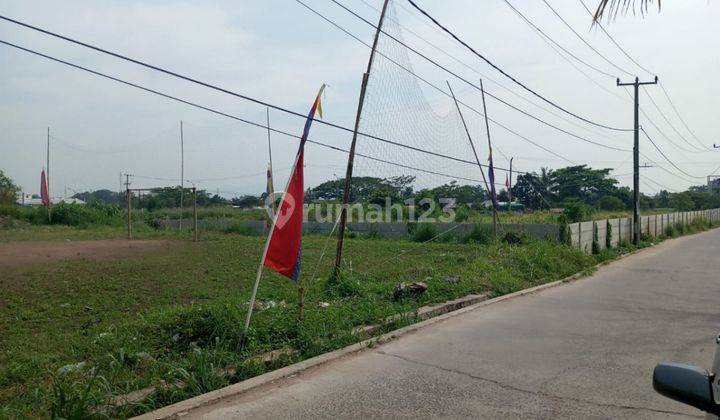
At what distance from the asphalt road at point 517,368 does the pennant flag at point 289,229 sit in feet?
3.95

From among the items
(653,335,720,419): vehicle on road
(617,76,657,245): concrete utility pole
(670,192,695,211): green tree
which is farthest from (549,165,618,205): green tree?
(653,335,720,419): vehicle on road

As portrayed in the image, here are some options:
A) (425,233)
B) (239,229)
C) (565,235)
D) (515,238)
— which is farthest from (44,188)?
(565,235)

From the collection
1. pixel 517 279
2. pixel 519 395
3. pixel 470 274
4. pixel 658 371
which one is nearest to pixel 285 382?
pixel 519 395

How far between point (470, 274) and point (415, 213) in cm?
1094

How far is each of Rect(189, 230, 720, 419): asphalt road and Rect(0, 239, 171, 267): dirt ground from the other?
959 centimetres

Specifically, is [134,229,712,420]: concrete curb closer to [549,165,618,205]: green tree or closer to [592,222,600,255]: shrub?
[592,222,600,255]: shrub

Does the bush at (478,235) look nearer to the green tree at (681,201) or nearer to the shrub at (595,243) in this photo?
the shrub at (595,243)

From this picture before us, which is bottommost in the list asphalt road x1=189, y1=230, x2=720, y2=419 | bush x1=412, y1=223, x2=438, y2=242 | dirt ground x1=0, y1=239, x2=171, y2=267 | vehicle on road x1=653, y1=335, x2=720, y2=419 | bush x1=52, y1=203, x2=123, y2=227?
asphalt road x1=189, y1=230, x2=720, y2=419

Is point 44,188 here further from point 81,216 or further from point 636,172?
point 636,172

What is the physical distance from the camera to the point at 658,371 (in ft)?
7.09

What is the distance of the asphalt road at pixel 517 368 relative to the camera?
461 centimetres

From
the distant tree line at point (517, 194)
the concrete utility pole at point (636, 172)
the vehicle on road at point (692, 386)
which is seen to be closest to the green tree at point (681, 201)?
the distant tree line at point (517, 194)

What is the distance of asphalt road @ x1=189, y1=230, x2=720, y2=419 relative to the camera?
4605 millimetres

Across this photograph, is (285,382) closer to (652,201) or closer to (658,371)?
(658,371)
